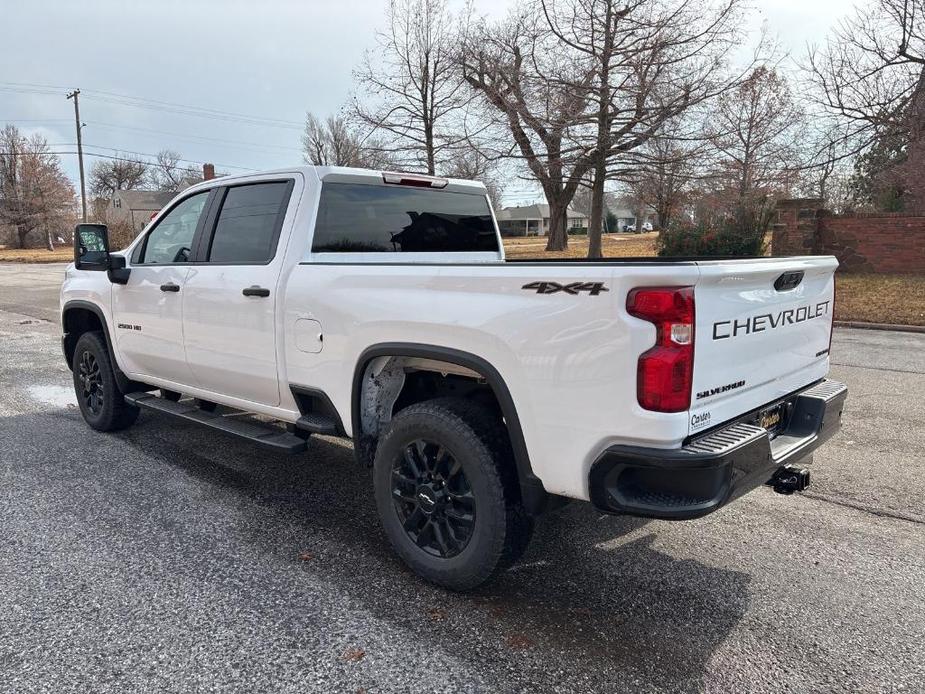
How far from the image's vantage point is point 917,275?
15.8 m

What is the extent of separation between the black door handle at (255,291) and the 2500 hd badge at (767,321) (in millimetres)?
2457

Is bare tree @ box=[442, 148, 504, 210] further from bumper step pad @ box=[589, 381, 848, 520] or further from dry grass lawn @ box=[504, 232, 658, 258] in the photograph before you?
bumper step pad @ box=[589, 381, 848, 520]

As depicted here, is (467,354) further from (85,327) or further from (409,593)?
(85,327)

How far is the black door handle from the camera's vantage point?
3938 millimetres

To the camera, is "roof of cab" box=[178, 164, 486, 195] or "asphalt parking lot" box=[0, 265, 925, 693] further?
"roof of cab" box=[178, 164, 486, 195]

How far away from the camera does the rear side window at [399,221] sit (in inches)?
161

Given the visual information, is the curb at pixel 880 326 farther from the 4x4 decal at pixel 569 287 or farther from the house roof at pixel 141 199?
the house roof at pixel 141 199

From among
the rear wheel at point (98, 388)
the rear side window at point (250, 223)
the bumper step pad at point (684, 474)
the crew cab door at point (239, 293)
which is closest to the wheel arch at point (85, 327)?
the rear wheel at point (98, 388)

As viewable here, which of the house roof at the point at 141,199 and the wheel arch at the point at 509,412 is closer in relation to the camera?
the wheel arch at the point at 509,412

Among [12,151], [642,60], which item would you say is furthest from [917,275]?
[12,151]

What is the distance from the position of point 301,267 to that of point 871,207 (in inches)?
992

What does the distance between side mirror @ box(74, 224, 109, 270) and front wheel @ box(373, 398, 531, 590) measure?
9.83 ft

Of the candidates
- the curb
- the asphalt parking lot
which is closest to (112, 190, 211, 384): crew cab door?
the asphalt parking lot

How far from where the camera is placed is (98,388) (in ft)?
19.2
